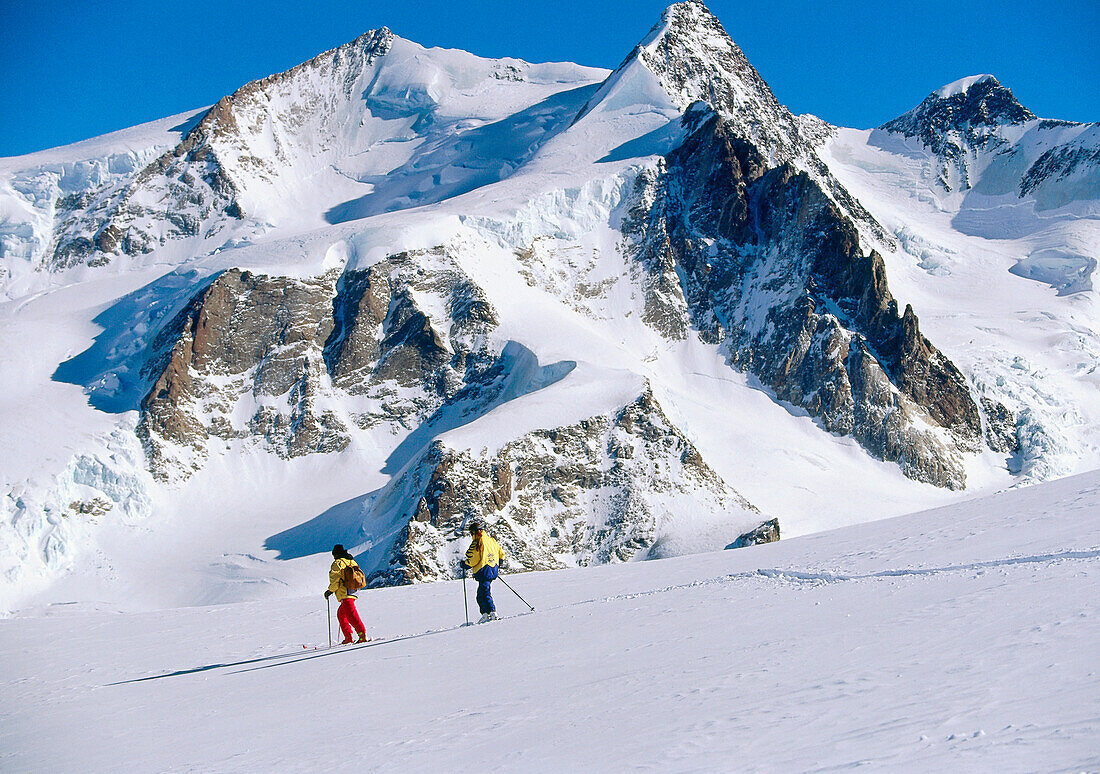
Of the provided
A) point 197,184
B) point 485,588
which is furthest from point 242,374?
point 485,588

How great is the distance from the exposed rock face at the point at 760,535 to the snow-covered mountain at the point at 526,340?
1.68m

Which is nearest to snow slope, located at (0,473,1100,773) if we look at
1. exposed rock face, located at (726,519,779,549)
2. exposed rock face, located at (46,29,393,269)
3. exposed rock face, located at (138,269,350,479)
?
exposed rock face, located at (726,519,779,549)

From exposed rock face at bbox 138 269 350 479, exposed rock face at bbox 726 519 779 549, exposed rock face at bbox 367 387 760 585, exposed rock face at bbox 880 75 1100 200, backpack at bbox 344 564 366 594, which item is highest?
exposed rock face at bbox 880 75 1100 200

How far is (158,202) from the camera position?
Answer: 130 metres

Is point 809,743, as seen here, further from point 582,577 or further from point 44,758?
point 582,577

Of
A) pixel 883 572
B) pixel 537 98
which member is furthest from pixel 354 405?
pixel 537 98

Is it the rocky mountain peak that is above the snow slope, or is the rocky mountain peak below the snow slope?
above

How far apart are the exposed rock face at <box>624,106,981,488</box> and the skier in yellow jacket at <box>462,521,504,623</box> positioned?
83947 mm

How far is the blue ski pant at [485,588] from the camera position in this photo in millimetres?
17234

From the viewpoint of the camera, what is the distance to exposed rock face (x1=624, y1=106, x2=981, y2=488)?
97.4 m

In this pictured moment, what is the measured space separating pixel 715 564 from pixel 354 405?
72.1 m

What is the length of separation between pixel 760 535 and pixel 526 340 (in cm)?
3274

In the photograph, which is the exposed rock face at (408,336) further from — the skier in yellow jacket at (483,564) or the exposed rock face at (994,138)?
the exposed rock face at (994,138)

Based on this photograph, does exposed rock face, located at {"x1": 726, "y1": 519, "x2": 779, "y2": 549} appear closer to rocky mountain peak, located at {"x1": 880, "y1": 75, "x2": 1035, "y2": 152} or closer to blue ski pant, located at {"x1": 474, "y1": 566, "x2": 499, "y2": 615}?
blue ski pant, located at {"x1": 474, "y1": 566, "x2": 499, "y2": 615}
